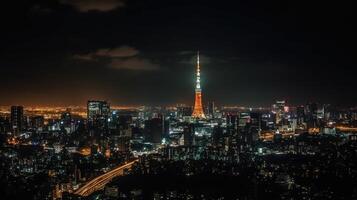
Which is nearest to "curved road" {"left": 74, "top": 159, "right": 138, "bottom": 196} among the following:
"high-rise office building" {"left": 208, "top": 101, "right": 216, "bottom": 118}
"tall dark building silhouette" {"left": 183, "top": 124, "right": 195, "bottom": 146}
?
"tall dark building silhouette" {"left": 183, "top": 124, "right": 195, "bottom": 146}

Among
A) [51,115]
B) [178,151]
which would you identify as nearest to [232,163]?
[178,151]

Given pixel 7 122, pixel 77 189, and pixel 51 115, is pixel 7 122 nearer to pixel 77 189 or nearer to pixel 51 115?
pixel 51 115

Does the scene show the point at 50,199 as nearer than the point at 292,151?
Yes

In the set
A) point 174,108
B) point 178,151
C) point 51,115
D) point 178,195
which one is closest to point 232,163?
point 178,151

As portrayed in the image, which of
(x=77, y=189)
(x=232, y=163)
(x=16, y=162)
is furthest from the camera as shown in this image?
(x=232, y=163)

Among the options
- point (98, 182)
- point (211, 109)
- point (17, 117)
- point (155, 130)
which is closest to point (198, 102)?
point (211, 109)

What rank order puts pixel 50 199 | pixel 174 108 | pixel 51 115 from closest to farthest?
pixel 50 199 → pixel 51 115 → pixel 174 108

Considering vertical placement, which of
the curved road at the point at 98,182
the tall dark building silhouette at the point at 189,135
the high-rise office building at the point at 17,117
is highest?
the high-rise office building at the point at 17,117

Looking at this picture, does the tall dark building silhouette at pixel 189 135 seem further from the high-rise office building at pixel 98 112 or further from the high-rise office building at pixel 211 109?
the high-rise office building at pixel 211 109

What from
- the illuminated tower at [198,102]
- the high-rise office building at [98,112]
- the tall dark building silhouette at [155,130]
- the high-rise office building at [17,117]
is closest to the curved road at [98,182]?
the tall dark building silhouette at [155,130]
